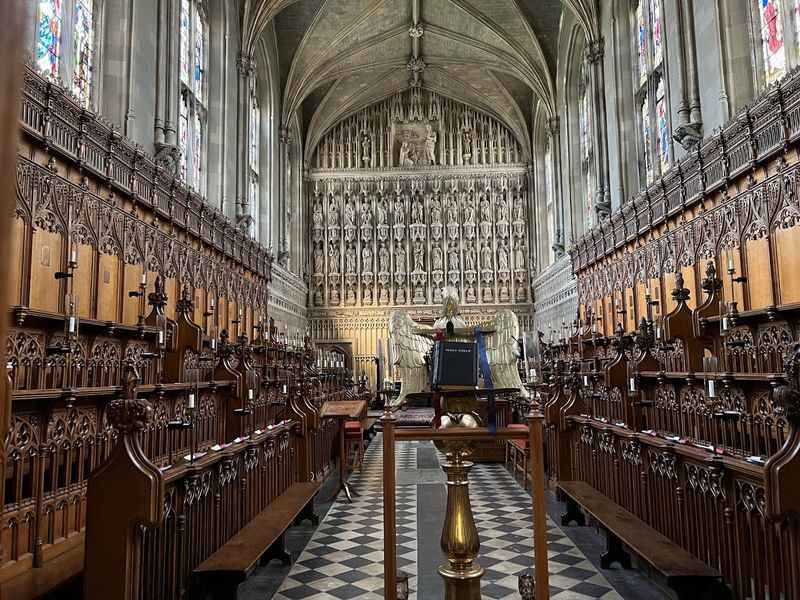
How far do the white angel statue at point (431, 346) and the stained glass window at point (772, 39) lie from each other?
720 cm

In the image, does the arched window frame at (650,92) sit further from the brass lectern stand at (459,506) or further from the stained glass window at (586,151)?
the brass lectern stand at (459,506)

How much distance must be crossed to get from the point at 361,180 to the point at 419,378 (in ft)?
69.9

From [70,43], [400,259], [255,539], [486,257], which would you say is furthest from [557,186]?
[255,539]

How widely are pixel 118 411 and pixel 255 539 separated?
210 cm

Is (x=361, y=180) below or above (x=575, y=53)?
below

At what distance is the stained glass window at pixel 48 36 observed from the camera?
731 cm

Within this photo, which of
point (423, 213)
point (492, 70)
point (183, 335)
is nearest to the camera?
point (183, 335)

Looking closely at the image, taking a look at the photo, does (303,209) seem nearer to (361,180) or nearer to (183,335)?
(361,180)

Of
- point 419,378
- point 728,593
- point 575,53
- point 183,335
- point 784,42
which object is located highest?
point 575,53

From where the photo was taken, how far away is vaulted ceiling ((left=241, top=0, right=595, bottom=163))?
19.4 m

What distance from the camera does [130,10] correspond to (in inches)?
360

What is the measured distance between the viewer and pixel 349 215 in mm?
24188

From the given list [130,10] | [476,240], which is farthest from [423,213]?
[130,10]

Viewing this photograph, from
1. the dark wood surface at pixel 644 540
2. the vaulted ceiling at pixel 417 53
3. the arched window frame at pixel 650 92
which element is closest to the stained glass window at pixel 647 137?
the arched window frame at pixel 650 92
